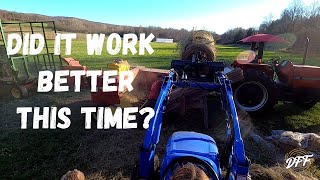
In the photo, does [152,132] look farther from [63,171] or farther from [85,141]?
[85,141]

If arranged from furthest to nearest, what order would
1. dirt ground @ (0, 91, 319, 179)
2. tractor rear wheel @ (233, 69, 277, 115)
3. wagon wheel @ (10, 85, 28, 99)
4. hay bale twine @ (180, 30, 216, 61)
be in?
wagon wheel @ (10, 85, 28, 99) → hay bale twine @ (180, 30, 216, 61) → tractor rear wheel @ (233, 69, 277, 115) → dirt ground @ (0, 91, 319, 179)

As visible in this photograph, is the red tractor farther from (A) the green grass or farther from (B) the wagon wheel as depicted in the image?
(B) the wagon wheel

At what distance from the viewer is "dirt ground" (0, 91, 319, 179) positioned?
16.5 ft

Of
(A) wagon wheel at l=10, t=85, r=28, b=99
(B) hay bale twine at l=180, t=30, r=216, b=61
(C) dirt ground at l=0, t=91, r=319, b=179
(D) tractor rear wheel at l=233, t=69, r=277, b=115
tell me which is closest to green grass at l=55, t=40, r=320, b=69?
(B) hay bale twine at l=180, t=30, r=216, b=61

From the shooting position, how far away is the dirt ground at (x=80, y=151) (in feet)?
16.5

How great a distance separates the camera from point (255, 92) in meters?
7.64

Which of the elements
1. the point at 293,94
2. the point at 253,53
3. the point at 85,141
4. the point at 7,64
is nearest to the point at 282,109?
the point at 293,94

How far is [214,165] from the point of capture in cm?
280

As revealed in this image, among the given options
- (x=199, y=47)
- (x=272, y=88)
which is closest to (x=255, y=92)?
(x=272, y=88)

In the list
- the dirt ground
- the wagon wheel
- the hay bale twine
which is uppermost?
the hay bale twine

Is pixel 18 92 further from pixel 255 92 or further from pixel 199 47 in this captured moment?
pixel 255 92

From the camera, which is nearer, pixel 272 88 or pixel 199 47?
pixel 272 88

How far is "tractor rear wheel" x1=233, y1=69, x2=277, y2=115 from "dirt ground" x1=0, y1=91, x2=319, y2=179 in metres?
0.32

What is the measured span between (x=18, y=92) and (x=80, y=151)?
4.76 metres
